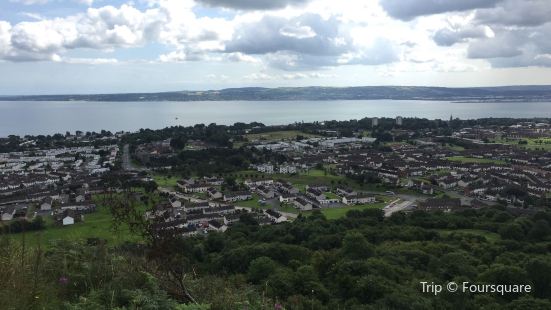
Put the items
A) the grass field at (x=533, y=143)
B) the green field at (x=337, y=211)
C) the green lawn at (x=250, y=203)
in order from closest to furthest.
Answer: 1. the green field at (x=337, y=211)
2. the green lawn at (x=250, y=203)
3. the grass field at (x=533, y=143)

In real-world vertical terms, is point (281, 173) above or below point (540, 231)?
below

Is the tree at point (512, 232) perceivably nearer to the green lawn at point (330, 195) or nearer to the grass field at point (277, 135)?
the green lawn at point (330, 195)

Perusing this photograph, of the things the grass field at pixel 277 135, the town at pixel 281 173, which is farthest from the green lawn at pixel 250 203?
the grass field at pixel 277 135

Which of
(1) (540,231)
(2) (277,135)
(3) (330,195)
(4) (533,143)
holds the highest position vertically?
(4) (533,143)

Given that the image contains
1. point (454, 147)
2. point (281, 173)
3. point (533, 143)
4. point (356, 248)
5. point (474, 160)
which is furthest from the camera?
point (454, 147)

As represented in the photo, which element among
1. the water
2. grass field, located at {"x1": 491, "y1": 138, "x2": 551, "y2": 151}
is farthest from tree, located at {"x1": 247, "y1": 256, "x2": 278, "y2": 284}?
the water

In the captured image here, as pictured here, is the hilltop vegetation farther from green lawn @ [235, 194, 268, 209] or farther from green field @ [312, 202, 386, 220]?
green lawn @ [235, 194, 268, 209]

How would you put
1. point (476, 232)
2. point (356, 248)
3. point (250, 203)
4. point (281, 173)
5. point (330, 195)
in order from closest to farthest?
point (356, 248), point (476, 232), point (250, 203), point (330, 195), point (281, 173)

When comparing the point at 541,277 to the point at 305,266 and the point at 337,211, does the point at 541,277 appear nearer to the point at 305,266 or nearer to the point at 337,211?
the point at 305,266

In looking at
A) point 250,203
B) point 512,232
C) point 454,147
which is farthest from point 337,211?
point 454,147
